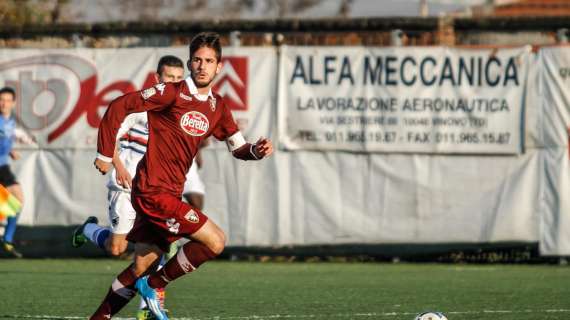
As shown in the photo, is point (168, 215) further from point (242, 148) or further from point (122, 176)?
point (122, 176)

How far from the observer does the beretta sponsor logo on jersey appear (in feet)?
25.5

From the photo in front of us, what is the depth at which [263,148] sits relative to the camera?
8008 mm

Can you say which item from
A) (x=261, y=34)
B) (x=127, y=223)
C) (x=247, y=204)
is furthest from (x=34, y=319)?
(x=261, y=34)

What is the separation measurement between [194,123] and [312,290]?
11.6ft

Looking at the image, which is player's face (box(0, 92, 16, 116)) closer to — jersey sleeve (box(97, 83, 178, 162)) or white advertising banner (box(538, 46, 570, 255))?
white advertising banner (box(538, 46, 570, 255))

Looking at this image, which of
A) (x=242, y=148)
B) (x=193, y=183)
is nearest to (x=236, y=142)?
(x=242, y=148)

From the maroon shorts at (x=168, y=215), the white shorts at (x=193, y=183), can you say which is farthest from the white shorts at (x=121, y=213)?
the maroon shorts at (x=168, y=215)

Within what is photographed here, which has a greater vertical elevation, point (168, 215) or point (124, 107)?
point (124, 107)

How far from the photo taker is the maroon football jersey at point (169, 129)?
302 inches

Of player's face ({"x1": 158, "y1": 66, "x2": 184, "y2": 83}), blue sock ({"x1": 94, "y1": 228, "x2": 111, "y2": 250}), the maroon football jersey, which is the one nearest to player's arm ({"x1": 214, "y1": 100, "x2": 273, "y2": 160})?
the maroon football jersey

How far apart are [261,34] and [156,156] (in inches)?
306

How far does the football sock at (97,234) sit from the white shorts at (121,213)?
13 centimetres

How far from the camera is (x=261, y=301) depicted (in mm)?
9945

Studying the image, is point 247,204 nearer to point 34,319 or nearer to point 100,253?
point 100,253
